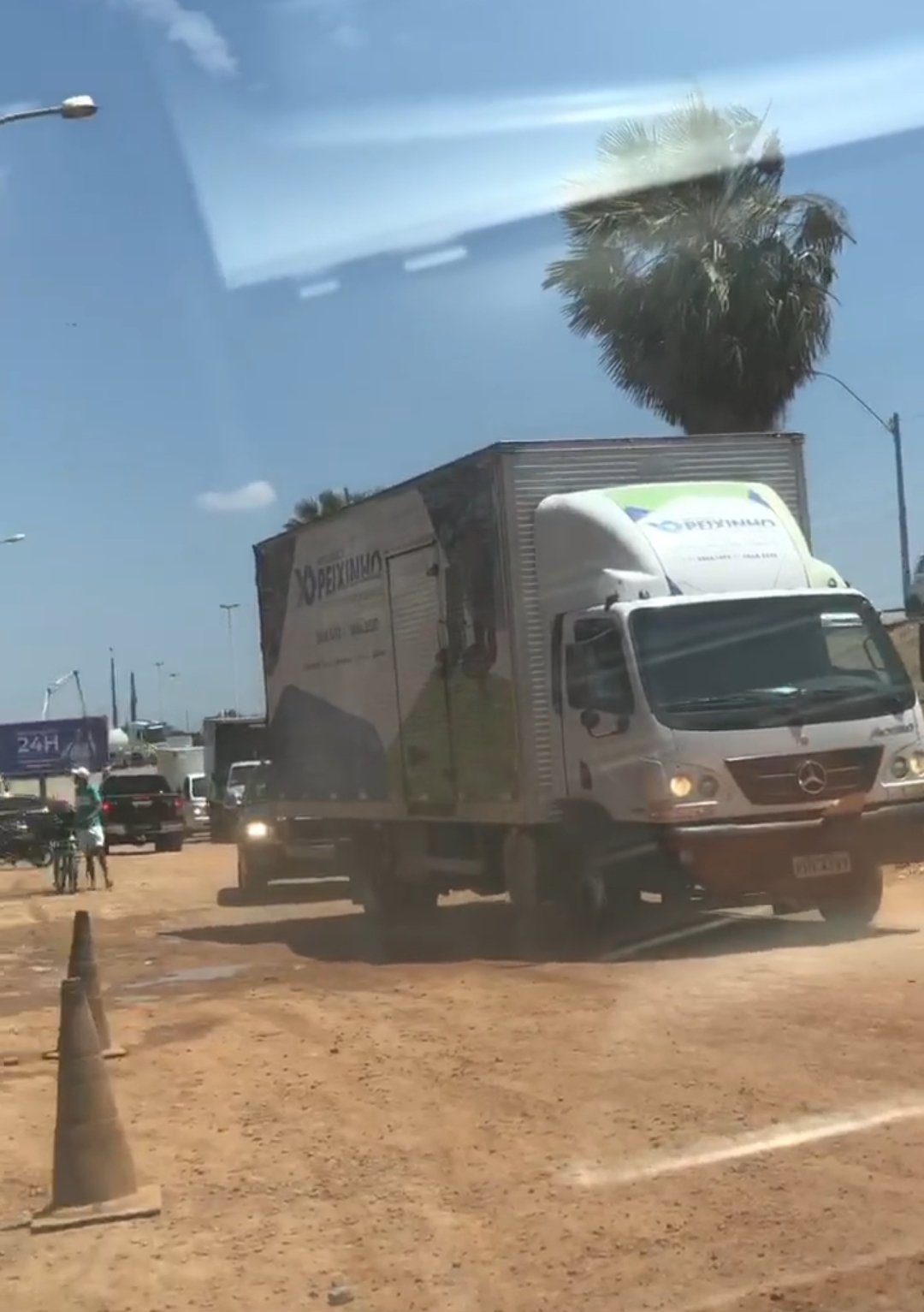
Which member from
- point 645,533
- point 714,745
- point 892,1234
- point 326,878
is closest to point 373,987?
point 714,745

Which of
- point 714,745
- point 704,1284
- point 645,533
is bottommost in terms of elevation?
point 704,1284

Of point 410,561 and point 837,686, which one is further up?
point 410,561

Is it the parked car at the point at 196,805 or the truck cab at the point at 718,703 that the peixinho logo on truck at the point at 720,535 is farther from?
the parked car at the point at 196,805

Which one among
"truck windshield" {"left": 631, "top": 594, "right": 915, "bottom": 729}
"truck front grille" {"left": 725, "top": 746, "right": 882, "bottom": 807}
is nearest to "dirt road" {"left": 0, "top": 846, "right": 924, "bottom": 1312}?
"truck front grille" {"left": 725, "top": 746, "right": 882, "bottom": 807}

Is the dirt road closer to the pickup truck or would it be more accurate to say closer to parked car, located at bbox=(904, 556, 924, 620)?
parked car, located at bbox=(904, 556, 924, 620)

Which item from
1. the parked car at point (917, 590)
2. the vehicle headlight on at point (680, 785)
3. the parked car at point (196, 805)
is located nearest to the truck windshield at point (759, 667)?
the vehicle headlight on at point (680, 785)

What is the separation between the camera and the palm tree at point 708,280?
24.5 meters

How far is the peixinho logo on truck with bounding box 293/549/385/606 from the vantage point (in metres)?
16.9

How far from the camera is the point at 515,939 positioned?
50.2ft

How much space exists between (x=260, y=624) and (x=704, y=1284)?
15279mm

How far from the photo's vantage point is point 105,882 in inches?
1092

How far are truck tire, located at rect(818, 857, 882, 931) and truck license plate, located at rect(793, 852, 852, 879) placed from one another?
0.17 metres

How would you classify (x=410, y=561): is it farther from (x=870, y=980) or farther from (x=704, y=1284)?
(x=704, y=1284)

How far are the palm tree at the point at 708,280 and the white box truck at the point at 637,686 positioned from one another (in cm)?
927
